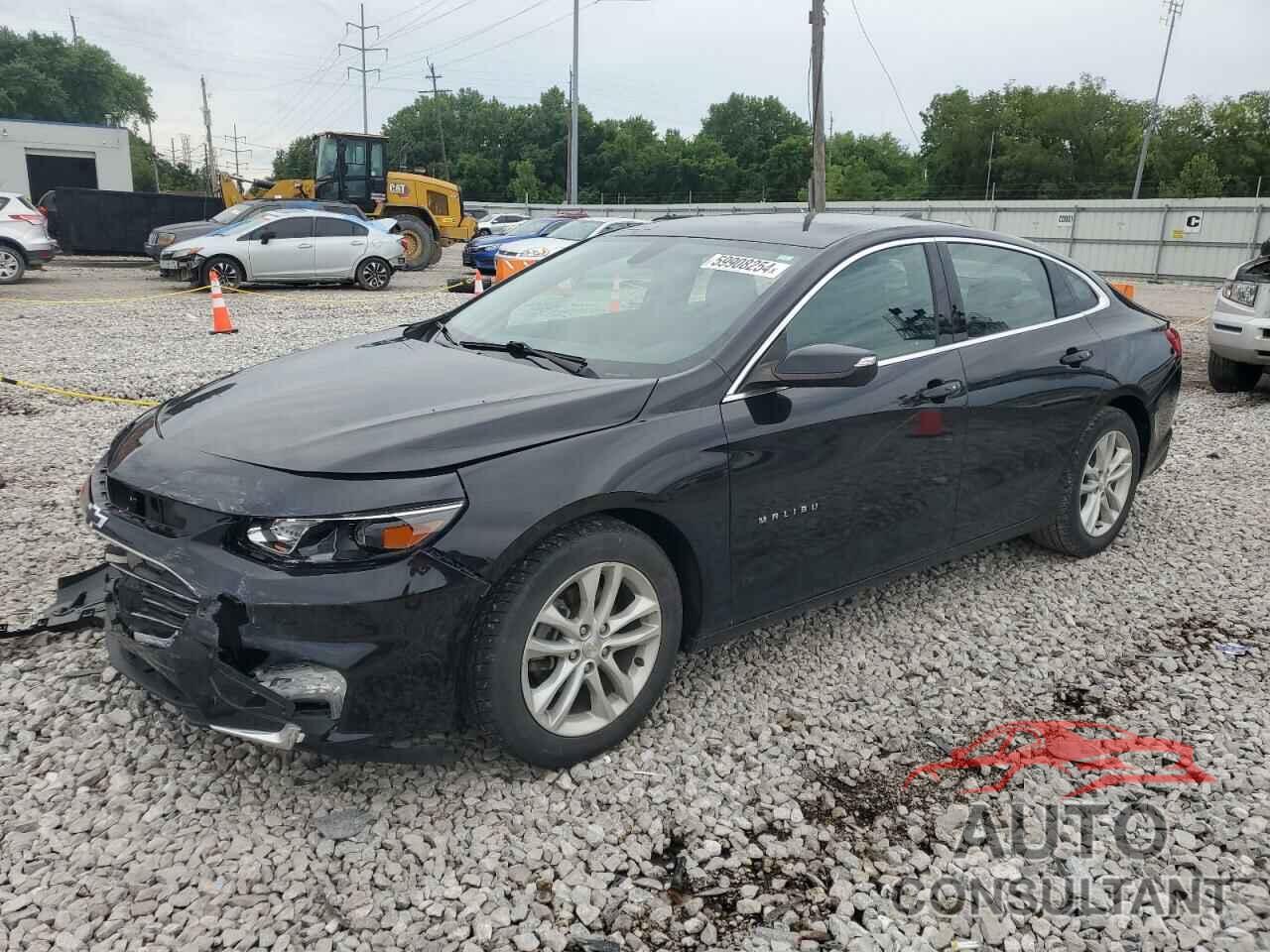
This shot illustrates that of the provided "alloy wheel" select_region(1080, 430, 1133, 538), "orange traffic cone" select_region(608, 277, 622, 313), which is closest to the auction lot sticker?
"orange traffic cone" select_region(608, 277, 622, 313)

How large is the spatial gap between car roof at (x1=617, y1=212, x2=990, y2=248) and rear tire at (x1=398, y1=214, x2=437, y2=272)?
20.8m

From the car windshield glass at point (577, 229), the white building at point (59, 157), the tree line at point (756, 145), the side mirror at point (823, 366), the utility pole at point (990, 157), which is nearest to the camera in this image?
the side mirror at point (823, 366)

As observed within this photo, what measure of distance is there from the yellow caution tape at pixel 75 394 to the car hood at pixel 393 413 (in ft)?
16.9

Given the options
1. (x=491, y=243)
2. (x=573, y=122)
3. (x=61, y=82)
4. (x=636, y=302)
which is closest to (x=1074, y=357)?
(x=636, y=302)

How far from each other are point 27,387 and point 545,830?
7980 millimetres

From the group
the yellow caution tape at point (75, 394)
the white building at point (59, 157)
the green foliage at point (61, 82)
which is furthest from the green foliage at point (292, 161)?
the yellow caution tape at point (75, 394)

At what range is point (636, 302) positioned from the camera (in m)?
3.70

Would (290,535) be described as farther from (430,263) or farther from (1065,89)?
(1065,89)

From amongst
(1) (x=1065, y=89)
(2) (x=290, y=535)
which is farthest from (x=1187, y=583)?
(1) (x=1065, y=89)

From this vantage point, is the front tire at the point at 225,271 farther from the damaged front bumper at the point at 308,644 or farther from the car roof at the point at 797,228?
the damaged front bumper at the point at 308,644

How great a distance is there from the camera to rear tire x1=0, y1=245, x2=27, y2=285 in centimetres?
1791

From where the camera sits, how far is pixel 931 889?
2.55 meters

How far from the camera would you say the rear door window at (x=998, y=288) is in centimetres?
409

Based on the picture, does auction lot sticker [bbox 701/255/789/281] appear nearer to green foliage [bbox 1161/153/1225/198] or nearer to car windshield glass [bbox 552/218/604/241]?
car windshield glass [bbox 552/218/604/241]
